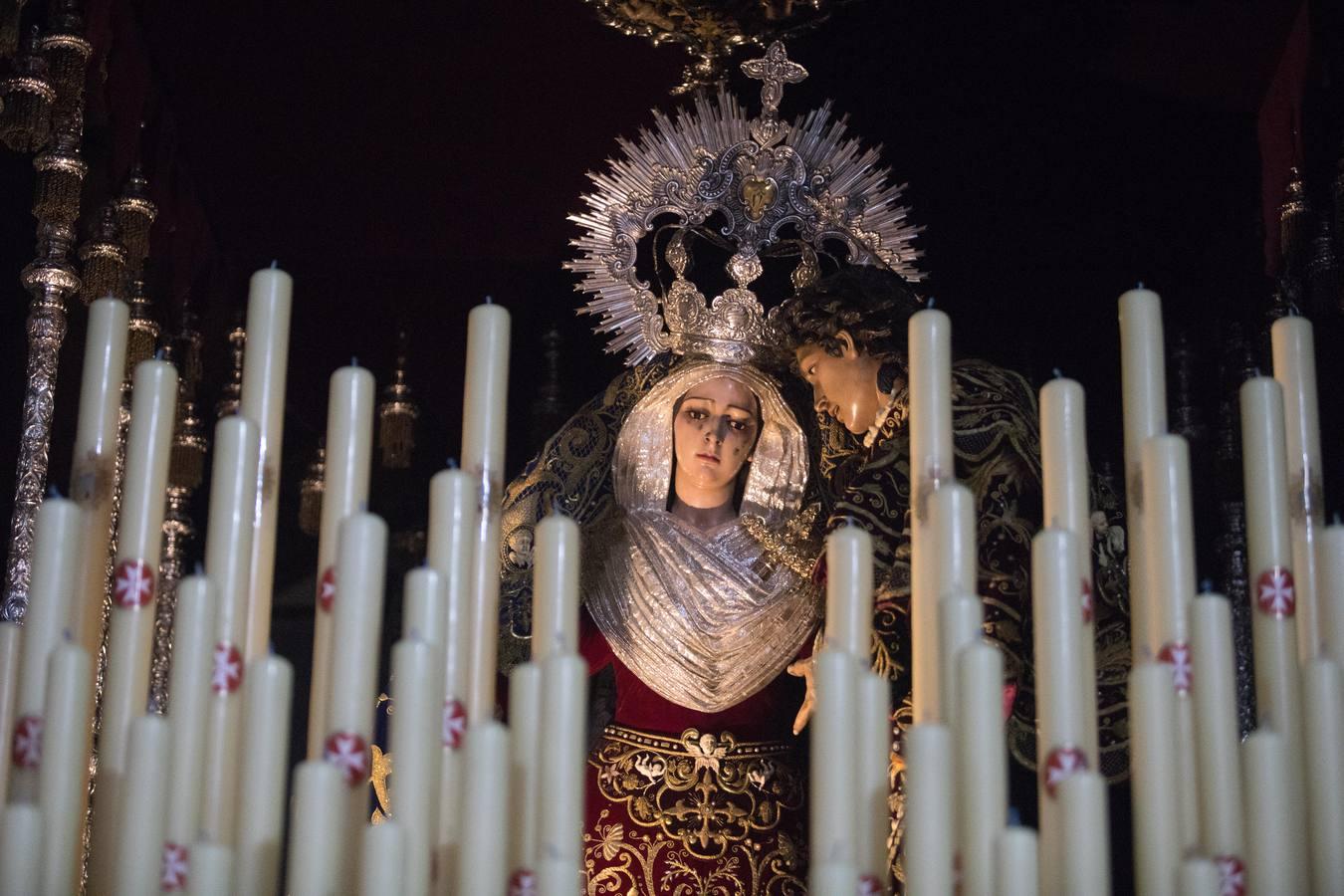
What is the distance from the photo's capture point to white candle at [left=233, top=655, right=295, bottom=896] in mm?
1764

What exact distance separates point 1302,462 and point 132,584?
1.19m

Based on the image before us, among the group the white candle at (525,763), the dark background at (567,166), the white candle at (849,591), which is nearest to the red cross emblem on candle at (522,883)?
the white candle at (525,763)

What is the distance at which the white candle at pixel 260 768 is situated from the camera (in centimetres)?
176

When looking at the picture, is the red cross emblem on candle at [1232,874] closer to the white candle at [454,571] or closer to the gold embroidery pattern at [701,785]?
the white candle at [454,571]

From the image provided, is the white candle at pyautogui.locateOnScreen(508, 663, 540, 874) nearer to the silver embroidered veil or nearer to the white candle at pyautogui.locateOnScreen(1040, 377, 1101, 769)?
the white candle at pyautogui.locateOnScreen(1040, 377, 1101, 769)

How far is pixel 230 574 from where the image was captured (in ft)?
6.36

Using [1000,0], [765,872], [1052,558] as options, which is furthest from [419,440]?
[1052,558]

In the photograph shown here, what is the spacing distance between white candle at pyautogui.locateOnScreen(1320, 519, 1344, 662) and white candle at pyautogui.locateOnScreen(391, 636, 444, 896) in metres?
0.87

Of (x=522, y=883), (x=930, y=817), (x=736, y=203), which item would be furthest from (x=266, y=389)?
(x=736, y=203)

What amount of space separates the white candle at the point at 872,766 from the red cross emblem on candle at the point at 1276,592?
402 mm

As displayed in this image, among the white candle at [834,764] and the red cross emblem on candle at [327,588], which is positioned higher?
the red cross emblem on candle at [327,588]

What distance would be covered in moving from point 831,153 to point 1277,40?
2.54 feet

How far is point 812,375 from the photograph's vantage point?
314 cm

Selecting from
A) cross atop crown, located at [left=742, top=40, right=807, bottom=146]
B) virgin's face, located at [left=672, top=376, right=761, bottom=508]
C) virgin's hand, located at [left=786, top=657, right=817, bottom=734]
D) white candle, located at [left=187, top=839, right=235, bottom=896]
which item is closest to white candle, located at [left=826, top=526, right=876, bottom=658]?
white candle, located at [left=187, top=839, right=235, bottom=896]
